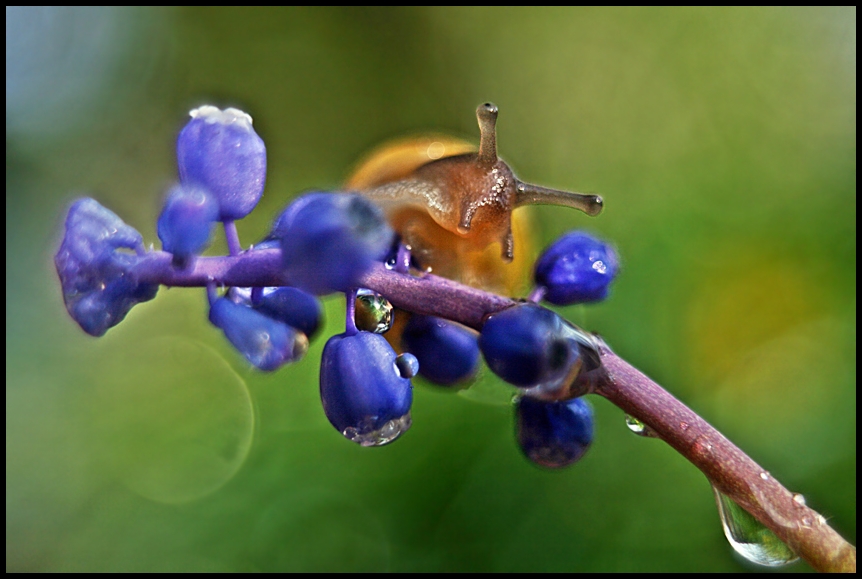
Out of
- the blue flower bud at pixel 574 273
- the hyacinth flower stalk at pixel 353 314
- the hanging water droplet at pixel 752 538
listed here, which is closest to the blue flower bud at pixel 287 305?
the hyacinth flower stalk at pixel 353 314

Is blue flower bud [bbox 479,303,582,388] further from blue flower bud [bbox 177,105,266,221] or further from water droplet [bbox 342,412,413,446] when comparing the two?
blue flower bud [bbox 177,105,266,221]

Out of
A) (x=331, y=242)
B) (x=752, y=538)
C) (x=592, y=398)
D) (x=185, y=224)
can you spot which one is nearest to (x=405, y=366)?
(x=331, y=242)

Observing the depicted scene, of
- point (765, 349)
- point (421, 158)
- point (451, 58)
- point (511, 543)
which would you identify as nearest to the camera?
point (421, 158)

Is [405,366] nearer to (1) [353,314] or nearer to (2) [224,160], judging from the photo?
(1) [353,314]

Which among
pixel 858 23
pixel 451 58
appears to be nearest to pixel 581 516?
pixel 858 23

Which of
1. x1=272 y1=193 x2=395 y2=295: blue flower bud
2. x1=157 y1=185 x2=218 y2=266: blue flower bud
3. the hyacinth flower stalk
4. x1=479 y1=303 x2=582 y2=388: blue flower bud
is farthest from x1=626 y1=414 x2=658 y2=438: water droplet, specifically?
x1=157 y1=185 x2=218 y2=266: blue flower bud

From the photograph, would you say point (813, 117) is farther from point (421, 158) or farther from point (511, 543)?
point (421, 158)
